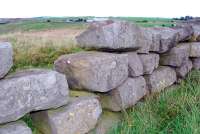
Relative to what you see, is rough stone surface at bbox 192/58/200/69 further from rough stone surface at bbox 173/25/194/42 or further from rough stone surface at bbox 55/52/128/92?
rough stone surface at bbox 55/52/128/92

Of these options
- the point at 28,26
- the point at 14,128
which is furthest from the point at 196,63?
the point at 28,26

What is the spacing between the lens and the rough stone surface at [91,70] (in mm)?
3127

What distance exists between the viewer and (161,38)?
4172 mm

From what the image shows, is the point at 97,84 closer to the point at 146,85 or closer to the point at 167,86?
the point at 146,85

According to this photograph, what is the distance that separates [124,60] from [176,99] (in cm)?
85

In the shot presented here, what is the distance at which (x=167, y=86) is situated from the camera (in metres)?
4.38

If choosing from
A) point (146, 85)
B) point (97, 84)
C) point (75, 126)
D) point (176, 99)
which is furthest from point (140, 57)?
point (75, 126)

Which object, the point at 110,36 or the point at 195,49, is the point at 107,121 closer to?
the point at 110,36

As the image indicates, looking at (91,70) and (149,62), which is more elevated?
(91,70)

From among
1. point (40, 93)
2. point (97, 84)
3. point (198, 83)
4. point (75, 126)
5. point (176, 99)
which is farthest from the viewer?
point (198, 83)

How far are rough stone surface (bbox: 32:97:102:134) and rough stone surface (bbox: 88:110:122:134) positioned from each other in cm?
10

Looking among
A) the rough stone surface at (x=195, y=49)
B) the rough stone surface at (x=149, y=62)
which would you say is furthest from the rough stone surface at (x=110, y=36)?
the rough stone surface at (x=195, y=49)

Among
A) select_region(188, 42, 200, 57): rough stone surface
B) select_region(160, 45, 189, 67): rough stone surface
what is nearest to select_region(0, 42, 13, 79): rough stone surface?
select_region(160, 45, 189, 67): rough stone surface

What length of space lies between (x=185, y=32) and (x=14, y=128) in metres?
3.06
